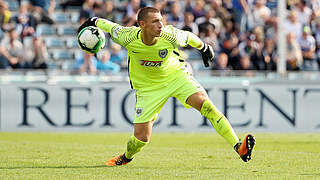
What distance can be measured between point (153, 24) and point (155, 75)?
805 millimetres

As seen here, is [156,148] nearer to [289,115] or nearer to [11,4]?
[289,115]

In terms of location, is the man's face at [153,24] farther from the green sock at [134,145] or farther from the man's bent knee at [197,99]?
the green sock at [134,145]

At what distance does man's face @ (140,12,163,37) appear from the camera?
8375 millimetres

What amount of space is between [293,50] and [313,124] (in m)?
2.45

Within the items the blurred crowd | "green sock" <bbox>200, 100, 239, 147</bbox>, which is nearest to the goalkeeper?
"green sock" <bbox>200, 100, 239, 147</bbox>

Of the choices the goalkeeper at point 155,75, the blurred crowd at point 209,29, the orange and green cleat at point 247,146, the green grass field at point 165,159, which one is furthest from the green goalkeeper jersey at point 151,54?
the blurred crowd at point 209,29

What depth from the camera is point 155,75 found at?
8.85 metres

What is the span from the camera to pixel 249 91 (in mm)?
15461

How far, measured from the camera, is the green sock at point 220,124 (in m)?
8.42

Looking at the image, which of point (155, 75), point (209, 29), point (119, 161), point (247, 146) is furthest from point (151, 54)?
point (209, 29)

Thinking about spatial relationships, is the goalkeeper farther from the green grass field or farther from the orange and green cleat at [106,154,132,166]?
the green grass field

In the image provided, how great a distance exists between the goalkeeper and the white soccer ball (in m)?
0.19

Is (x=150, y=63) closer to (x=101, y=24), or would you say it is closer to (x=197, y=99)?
(x=197, y=99)

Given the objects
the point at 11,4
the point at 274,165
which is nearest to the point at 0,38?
the point at 11,4
